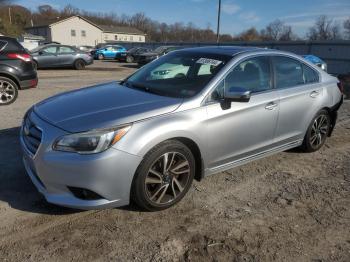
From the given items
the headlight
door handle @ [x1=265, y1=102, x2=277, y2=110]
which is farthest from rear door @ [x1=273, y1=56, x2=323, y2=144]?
the headlight

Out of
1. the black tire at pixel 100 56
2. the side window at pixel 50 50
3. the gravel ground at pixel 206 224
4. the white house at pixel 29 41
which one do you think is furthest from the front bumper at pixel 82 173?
the black tire at pixel 100 56

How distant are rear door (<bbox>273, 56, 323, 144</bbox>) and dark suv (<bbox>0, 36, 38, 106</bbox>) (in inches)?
258

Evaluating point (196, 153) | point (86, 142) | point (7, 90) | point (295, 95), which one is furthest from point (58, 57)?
point (86, 142)

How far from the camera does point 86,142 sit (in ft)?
10.6

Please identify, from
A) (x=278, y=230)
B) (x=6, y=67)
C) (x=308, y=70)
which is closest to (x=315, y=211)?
(x=278, y=230)

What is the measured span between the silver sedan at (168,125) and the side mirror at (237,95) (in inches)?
0.4

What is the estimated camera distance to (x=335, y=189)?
452cm

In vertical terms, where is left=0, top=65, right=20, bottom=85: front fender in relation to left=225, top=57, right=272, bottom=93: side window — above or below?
below

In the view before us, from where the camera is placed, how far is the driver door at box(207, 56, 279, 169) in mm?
3994

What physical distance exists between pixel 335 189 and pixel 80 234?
10.3 feet

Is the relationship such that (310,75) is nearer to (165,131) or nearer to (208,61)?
(208,61)

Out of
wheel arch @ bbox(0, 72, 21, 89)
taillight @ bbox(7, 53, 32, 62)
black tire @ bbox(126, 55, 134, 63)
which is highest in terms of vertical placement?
taillight @ bbox(7, 53, 32, 62)

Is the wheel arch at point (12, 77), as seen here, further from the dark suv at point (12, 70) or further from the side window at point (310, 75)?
the side window at point (310, 75)

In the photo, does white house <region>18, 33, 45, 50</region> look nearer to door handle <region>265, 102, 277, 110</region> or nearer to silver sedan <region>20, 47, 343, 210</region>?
silver sedan <region>20, 47, 343, 210</region>
